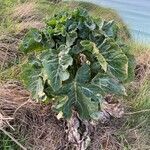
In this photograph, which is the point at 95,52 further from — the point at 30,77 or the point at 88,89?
the point at 30,77

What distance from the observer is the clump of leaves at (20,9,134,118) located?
2391 millimetres

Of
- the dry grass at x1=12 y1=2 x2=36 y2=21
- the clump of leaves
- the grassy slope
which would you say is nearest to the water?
the grassy slope

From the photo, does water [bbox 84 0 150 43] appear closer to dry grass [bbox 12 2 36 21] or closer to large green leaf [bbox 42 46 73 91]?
dry grass [bbox 12 2 36 21]

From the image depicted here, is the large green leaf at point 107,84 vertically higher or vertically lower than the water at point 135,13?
higher

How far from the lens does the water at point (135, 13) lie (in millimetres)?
4582

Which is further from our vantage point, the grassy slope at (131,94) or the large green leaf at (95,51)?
the grassy slope at (131,94)

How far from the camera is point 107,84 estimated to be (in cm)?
246

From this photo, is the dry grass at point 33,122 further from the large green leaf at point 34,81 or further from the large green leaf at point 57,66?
the large green leaf at point 57,66

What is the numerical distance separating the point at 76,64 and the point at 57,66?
0.17 metres

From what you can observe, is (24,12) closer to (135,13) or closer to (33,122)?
(33,122)

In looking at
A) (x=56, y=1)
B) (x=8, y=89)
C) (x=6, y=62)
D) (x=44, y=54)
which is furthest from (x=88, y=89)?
(x=56, y=1)

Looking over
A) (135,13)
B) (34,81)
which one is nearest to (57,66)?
(34,81)

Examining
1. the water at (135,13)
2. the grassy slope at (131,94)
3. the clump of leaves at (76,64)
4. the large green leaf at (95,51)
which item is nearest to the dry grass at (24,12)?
the grassy slope at (131,94)

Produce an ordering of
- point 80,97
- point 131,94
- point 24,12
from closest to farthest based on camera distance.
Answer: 1. point 80,97
2. point 131,94
3. point 24,12
